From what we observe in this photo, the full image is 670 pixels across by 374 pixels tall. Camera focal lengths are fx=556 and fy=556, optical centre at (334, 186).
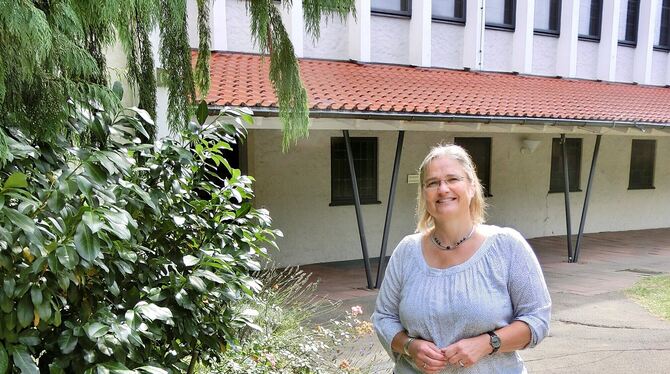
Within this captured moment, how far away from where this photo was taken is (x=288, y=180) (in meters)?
9.84

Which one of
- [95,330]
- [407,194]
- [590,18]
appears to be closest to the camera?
[95,330]

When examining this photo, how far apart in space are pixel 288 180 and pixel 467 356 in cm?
798

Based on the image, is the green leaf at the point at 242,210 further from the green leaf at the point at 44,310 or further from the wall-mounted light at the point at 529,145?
the wall-mounted light at the point at 529,145

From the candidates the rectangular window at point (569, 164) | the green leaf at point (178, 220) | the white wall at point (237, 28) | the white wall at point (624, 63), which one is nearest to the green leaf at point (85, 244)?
the green leaf at point (178, 220)

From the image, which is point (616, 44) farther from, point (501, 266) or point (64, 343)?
point (64, 343)

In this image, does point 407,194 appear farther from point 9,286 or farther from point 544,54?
point 9,286

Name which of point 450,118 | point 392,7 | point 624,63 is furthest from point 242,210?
point 624,63

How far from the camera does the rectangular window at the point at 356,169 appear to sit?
10.3 metres

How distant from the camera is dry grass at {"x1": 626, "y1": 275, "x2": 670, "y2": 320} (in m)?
7.15

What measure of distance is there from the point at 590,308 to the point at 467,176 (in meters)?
6.05

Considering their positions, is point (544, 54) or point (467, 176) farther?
point (544, 54)

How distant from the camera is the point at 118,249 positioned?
2.06m

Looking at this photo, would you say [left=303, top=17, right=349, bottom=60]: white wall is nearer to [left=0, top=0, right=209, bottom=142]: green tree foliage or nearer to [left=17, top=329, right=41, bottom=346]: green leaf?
[left=0, top=0, right=209, bottom=142]: green tree foliage

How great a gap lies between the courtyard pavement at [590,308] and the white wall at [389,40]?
421 cm
